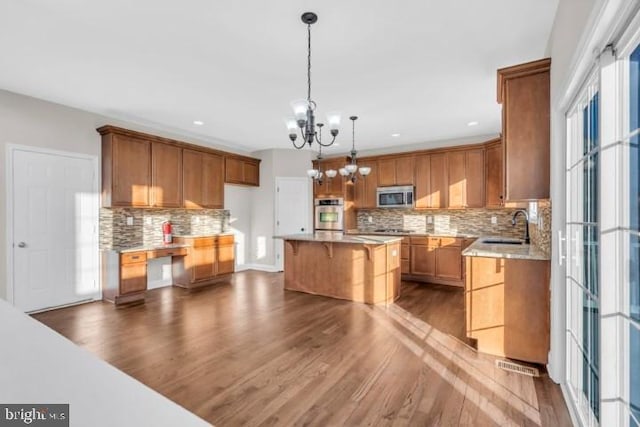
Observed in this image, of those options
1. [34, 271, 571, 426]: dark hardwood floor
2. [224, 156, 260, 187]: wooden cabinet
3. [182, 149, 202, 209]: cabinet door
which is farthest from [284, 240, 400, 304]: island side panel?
[224, 156, 260, 187]: wooden cabinet

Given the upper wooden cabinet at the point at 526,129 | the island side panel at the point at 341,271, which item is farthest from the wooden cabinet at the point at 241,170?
the upper wooden cabinet at the point at 526,129

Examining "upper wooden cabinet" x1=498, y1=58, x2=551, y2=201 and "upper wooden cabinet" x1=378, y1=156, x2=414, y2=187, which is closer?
"upper wooden cabinet" x1=498, y1=58, x2=551, y2=201

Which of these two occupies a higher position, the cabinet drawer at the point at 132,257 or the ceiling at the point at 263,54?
the ceiling at the point at 263,54

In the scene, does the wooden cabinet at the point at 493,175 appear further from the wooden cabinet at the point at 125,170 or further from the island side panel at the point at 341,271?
the wooden cabinet at the point at 125,170

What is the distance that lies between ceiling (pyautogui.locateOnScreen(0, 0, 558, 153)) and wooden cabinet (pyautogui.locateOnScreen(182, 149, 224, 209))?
1071mm

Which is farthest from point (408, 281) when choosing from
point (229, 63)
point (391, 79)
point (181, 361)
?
point (229, 63)

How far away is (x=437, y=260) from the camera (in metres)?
5.48

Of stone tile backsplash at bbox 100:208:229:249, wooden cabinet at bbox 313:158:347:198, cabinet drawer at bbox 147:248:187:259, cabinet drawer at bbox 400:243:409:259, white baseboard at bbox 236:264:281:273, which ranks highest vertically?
wooden cabinet at bbox 313:158:347:198

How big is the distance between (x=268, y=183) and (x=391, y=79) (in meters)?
3.99

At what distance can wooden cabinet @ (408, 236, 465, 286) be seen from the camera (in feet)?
17.4

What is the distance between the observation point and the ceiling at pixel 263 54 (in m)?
2.28

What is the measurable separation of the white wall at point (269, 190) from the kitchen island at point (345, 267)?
181cm

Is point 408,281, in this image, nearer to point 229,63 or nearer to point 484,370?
point 484,370

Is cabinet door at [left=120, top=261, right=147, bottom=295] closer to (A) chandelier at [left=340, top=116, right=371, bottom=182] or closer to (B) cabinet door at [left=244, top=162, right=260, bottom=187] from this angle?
(B) cabinet door at [left=244, top=162, right=260, bottom=187]
